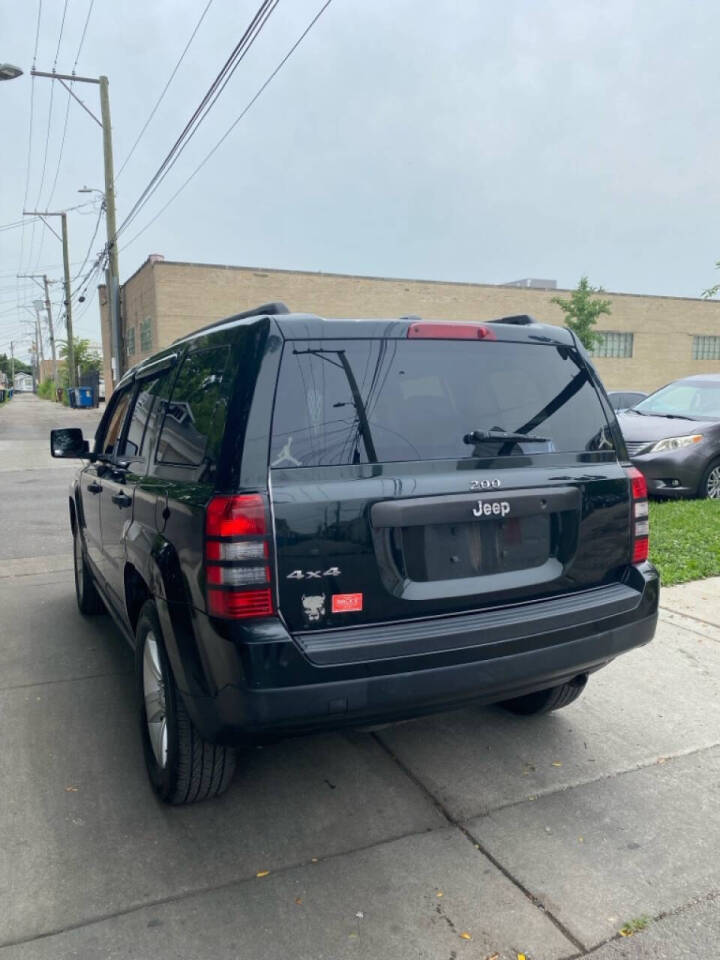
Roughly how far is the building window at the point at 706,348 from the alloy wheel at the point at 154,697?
4292 cm

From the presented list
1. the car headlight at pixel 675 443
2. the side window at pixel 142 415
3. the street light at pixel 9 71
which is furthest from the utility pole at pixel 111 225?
the side window at pixel 142 415

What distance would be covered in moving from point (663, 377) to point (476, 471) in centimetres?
4070

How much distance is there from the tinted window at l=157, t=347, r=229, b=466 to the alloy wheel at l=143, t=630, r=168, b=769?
0.78 meters

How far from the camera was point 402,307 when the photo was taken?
33.8 m

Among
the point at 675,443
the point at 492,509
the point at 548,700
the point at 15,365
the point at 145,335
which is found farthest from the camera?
the point at 15,365

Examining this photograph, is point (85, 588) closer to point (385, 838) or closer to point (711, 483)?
point (385, 838)

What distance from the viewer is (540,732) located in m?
3.84

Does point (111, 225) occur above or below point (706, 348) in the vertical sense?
above

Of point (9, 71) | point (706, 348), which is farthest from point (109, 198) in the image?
point (706, 348)

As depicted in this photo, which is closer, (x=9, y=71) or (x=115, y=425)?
(x=115, y=425)

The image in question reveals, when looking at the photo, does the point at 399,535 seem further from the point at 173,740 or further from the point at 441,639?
the point at 173,740

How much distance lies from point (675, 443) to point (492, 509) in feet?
23.8

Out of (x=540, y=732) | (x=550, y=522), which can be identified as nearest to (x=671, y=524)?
(x=540, y=732)

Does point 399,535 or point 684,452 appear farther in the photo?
point 684,452
